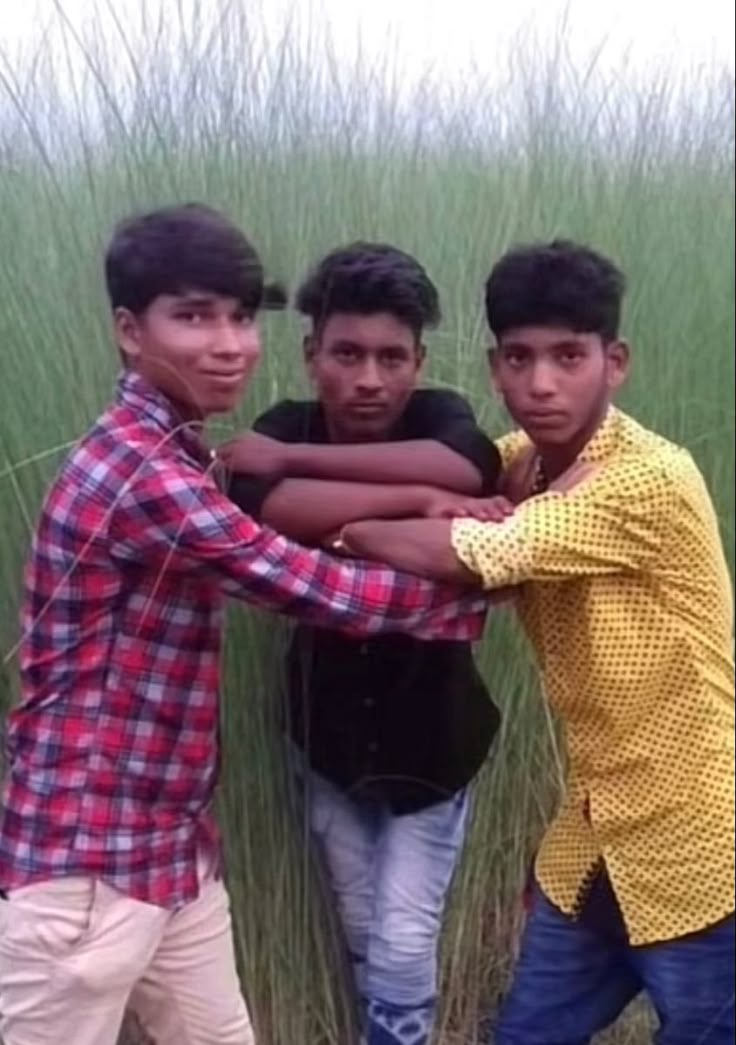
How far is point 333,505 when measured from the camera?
1.91 m

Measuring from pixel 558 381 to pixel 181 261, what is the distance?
375 millimetres

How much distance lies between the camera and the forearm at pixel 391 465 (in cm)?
194

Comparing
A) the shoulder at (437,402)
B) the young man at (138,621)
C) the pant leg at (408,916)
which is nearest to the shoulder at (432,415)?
the shoulder at (437,402)

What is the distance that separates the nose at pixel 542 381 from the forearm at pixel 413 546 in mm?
143

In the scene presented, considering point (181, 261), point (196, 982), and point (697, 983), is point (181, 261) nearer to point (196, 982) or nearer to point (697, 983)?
point (196, 982)

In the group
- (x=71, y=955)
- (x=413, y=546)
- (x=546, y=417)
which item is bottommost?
(x=71, y=955)

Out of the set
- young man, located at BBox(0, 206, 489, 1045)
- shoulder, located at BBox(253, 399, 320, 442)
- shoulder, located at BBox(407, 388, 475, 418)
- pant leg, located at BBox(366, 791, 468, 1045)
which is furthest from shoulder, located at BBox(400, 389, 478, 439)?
pant leg, located at BBox(366, 791, 468, 1045)

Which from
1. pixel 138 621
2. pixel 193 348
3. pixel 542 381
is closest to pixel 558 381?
pixel 542 381

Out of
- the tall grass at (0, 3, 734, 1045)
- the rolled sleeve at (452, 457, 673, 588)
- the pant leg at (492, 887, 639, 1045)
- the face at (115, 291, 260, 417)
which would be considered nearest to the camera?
the rolled sleeve at (452, 457, 673, 588)

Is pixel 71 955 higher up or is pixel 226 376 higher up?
pixel 226 376

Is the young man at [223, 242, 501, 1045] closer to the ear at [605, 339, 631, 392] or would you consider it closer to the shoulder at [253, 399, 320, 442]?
the shoulder at [253, 399, 320, 442]

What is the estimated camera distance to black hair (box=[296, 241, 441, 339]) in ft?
6.70

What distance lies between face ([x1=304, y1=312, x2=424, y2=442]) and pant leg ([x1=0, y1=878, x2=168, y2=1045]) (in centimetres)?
52

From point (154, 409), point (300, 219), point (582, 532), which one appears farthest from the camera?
point (300, 219)
